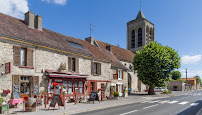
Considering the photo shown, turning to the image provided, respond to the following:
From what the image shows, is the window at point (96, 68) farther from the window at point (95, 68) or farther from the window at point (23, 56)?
the window at point (23, 56)

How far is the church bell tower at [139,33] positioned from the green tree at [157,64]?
1975cm

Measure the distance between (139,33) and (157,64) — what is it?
25619 millimetres

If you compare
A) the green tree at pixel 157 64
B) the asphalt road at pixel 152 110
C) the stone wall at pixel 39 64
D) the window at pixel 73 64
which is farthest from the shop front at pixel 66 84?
the green tree at pixel 157 64

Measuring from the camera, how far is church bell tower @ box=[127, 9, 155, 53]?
5228 centimetres

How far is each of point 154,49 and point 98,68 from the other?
13.5 meters

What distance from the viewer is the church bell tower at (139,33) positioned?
5228 centimetres

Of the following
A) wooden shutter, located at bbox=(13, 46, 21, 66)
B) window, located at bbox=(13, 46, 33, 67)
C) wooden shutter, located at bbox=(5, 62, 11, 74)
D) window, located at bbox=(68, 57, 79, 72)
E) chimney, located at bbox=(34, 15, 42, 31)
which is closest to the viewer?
wooden shutter, located at bbox=(5, 62, 11, 74)

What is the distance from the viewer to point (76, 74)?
18.8 m

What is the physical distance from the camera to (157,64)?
30219 millimetres

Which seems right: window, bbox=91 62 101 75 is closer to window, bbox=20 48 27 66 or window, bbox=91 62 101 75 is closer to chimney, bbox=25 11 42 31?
chimney, bbox=25 11 42 31

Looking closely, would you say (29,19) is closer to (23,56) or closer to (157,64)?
(23,56)

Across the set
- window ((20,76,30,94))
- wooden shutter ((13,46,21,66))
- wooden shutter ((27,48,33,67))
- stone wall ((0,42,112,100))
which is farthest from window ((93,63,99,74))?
wooden shutter ((13,46,21,66))

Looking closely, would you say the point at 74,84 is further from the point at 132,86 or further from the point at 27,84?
the point at 132,86

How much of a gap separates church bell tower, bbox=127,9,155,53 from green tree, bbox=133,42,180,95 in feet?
64.8
